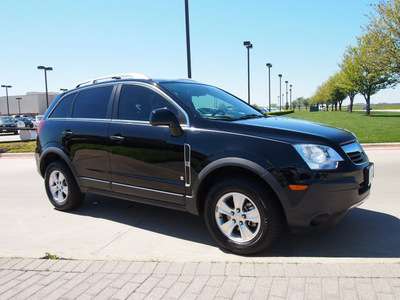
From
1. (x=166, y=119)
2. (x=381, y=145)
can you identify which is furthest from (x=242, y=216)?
(x=381, y=145)

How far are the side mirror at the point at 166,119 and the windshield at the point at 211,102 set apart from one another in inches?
11.8

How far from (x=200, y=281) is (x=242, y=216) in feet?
2.57

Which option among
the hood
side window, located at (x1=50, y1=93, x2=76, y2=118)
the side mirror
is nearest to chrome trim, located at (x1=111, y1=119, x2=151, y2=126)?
the side mirror

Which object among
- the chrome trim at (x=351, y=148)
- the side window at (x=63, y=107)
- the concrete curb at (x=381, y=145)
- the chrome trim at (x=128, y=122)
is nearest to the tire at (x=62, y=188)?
the side window at (x=63, y=107)

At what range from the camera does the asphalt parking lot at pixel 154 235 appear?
3.56m

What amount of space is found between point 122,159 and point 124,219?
1039mm

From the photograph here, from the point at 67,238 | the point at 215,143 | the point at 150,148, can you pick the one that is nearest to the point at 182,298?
the point at 215,143

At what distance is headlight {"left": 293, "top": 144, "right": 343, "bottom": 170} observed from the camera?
10.5 feet

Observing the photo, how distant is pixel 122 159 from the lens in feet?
14.2

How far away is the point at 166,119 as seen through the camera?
12.2 ft

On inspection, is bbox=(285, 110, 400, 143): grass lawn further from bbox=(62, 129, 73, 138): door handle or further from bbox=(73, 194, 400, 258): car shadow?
bbox=(62, 129, 73, 138): door handle

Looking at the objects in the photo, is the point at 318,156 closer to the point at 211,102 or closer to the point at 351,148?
the point at 351,148

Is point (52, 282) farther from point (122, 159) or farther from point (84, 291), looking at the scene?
point (122, 159)

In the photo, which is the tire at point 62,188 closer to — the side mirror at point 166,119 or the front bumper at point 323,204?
the side mirror at point 166,119
